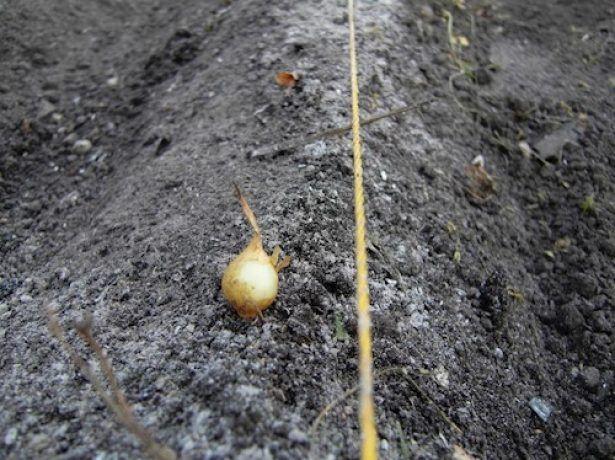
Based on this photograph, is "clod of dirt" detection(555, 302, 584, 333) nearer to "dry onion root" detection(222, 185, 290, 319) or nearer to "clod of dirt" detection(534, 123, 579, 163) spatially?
"clod of dirt" detection(534, 123, 579, 163)

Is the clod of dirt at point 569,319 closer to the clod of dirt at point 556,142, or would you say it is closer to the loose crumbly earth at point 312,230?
the loose crumbly earth at point 312,230

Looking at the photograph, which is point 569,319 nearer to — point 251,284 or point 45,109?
point 251,284

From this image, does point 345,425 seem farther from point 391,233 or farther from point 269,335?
point 391,233

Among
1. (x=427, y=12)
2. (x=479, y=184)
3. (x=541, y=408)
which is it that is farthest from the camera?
(x=427, y=12)

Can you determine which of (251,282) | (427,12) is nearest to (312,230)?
(251,282)

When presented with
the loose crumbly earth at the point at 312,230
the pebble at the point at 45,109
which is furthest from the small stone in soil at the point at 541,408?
the pebble at the point at 45,109

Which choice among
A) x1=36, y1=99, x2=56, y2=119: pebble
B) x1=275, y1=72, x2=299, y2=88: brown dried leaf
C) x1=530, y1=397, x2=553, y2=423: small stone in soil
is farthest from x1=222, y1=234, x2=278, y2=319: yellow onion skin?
x1=36, y1=99, x2=56, y2=119: pebble
